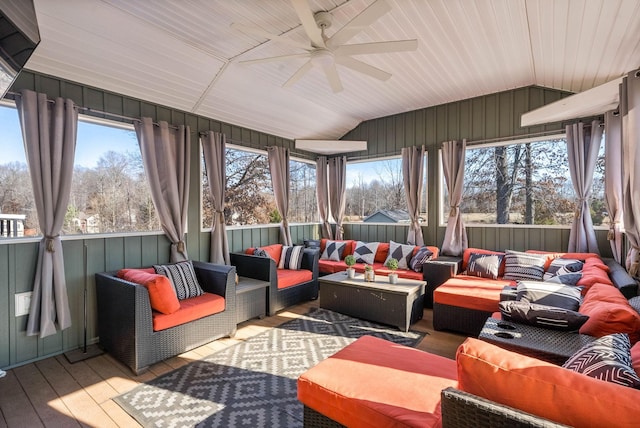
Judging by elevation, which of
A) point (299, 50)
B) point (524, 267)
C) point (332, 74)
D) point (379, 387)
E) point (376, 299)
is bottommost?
point (376, 299)

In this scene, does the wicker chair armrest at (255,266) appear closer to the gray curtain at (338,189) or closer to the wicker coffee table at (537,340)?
the gray curtain at (338,189)

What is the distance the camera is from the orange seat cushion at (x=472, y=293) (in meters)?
3.12

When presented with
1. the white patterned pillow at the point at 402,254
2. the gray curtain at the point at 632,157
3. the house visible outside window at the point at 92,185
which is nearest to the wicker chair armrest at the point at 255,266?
the house visible outside window at the point at 92,185

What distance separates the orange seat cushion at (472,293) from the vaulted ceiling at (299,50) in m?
2.48

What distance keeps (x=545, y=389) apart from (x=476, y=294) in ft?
7.82

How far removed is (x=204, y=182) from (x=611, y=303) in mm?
4426

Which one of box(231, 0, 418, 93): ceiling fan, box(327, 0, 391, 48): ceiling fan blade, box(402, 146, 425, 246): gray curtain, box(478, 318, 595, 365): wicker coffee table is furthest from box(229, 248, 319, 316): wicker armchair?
box(327, 0, 391, 48): ceiling fan blade

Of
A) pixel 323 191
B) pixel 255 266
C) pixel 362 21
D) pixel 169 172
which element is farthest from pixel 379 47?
pixel 323 191

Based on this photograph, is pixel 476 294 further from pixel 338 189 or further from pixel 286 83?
pixel 338 189

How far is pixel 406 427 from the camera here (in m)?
1.31

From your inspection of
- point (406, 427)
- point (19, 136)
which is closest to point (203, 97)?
point (19, 136)

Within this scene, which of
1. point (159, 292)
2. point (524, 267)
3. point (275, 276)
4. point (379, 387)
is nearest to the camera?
point (379, 387)

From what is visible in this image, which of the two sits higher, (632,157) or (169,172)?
(169,172)

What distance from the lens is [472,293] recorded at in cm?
327
